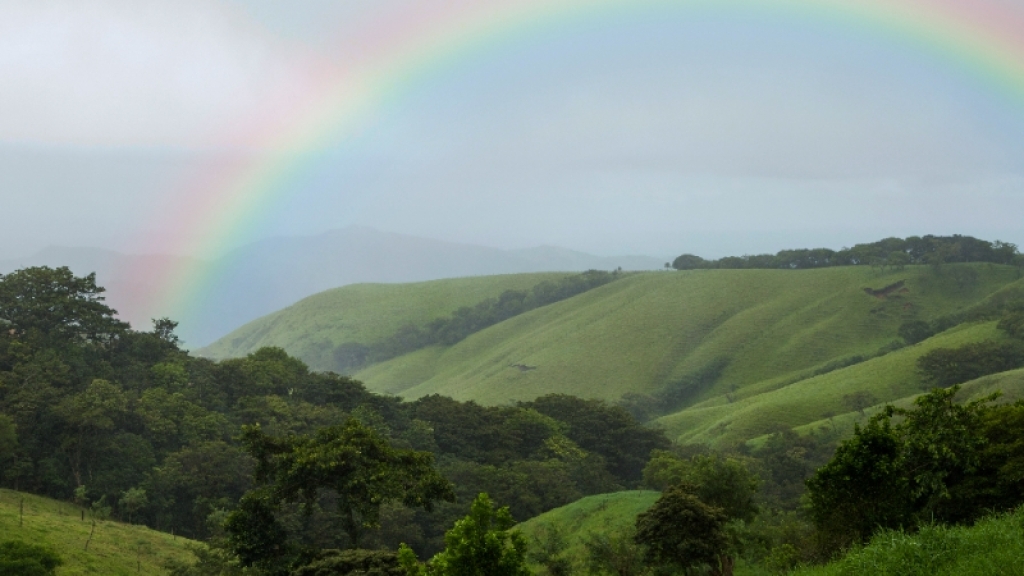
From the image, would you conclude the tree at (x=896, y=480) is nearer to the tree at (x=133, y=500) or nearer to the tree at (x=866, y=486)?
the tree at (x=866, y=486)

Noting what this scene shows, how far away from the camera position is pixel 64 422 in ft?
214

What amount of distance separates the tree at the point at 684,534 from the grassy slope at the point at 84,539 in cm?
3147

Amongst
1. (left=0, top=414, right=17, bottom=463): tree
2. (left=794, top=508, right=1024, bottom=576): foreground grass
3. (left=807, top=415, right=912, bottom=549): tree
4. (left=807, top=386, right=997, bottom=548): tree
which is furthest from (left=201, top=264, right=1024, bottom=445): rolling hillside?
(left=794, top=508, right=1024, bottom=576): foreground grass

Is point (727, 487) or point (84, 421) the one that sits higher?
point (84, 421)

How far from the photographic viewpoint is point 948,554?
14.7 metres

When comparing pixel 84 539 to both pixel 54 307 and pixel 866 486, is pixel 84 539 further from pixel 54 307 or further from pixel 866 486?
pixel 866 486

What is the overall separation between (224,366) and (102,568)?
51.7 meters

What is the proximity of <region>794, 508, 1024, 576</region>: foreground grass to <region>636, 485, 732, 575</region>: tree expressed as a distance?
14341mm

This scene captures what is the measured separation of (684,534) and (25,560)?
29.2m

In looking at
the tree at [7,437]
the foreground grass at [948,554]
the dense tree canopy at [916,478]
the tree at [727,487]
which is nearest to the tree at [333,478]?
the tree at [727,487]

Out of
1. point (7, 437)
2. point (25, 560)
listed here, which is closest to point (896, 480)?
point (25, 560)

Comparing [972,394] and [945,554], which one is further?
[972,394]

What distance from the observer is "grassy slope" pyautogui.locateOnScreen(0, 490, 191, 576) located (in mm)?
43531

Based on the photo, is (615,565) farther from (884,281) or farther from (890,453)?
(884,281)
